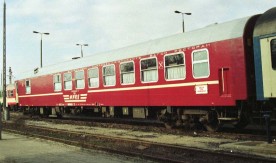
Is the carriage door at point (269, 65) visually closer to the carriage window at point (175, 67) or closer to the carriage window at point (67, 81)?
the carriage window at point (175, 67)

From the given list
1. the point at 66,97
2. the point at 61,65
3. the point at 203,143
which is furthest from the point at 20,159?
the point at 61,65

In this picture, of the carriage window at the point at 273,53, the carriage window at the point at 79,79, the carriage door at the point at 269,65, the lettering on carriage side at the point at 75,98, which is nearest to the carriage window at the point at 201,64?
the carriage door at the point at 269,65

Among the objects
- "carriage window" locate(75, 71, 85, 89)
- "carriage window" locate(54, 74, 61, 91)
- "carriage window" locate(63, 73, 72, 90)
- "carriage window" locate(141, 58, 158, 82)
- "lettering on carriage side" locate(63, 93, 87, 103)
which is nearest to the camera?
"carriage window" locate(141, 58, 158, 82)

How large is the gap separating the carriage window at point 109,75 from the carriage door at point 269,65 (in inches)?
319

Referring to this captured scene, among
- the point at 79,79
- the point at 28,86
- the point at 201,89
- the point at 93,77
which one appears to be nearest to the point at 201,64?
the point at 201,89

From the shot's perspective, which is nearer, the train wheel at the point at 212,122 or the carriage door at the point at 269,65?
the carriage door at the point at 269,65

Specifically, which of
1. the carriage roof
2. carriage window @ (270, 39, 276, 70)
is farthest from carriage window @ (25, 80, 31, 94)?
carriage window @ (270, 39, 276, 70)

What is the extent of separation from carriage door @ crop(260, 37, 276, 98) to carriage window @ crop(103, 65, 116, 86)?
8097 mm

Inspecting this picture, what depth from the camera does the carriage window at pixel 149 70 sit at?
15164 mm

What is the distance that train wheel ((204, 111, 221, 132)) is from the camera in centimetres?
1320

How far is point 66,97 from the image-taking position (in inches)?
A: 893

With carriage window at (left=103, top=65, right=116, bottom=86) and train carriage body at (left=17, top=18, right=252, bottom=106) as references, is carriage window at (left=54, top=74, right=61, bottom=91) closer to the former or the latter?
train carriage body at (left=17, top=18, right=252, bottom=106)

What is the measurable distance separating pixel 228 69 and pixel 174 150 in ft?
11.3

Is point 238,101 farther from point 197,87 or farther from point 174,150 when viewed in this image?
point 174,150
